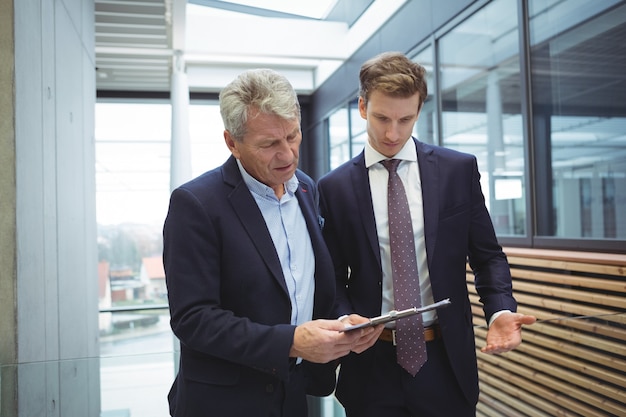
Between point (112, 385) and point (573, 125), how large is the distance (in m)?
3.56

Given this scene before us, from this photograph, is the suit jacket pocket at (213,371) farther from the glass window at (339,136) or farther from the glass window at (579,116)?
the glass window at (339,136)

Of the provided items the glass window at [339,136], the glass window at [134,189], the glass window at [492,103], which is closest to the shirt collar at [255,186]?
the glass window at [492,103]

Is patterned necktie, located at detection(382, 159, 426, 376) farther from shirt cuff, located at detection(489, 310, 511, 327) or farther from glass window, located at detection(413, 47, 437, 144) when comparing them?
glass window, located at detection(413, 47, 437, 144)

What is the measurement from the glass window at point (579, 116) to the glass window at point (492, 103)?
30cm

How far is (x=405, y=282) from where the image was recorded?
1.76m

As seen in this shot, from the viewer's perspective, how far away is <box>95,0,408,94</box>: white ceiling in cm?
874

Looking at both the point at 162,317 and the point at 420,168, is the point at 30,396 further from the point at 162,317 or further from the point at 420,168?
the point at 162,317

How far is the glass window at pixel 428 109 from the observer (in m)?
6.61

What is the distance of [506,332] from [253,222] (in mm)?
840

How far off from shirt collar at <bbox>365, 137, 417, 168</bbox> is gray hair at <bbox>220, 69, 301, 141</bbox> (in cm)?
45

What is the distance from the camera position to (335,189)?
191 cm

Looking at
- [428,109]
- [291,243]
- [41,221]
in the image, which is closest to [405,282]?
[291,243]

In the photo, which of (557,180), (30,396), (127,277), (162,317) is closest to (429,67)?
(557,180)

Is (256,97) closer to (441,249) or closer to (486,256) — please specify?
(441,249)
